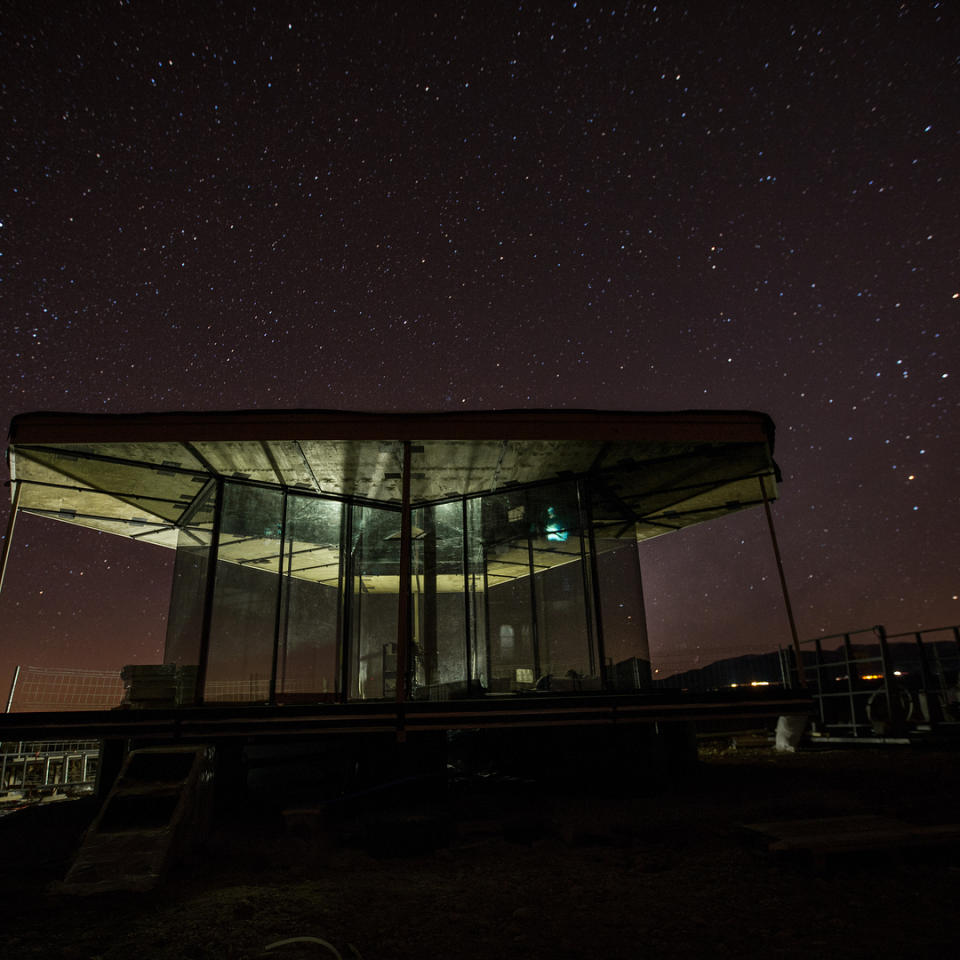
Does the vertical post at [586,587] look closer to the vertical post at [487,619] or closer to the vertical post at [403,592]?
the vertical post at [487,619]

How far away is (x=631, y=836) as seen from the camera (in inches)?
214

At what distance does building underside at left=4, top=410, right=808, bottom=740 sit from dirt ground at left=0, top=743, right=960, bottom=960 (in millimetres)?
2431

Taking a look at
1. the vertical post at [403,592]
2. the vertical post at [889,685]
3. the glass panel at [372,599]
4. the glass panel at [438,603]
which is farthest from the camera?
the vertical post at [889,685]

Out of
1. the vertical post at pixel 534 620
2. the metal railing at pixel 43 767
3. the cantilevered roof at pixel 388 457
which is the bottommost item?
the metal railing at pixel 43 767

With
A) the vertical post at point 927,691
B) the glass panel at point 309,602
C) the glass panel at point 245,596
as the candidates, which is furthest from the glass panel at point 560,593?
the vertical post at point 927,691

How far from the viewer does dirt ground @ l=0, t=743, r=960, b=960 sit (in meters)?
3.28

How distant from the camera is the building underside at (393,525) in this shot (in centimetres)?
785

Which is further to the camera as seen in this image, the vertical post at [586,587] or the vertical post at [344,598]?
the vertical post at [344,598]

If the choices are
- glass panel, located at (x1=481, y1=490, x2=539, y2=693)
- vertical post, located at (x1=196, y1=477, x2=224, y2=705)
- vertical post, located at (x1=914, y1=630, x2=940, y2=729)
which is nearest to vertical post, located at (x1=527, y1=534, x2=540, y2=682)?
glass panel, located at (x1=481, y1=490, x2=539, y2=693)

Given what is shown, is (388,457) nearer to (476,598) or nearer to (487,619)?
(476,598)

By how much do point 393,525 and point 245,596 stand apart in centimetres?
286

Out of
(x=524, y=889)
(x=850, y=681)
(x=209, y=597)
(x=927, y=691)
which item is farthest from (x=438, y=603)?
(x=927, y=691)

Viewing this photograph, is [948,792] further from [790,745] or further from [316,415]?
[316,415]

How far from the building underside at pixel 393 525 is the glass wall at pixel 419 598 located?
3 centimetres
